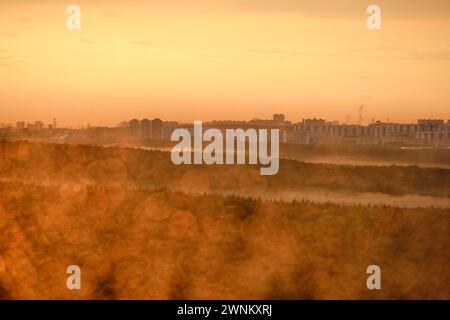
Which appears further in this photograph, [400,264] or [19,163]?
[19,163]

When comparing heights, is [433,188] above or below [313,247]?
above

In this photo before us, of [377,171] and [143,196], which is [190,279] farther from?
[377,171]
